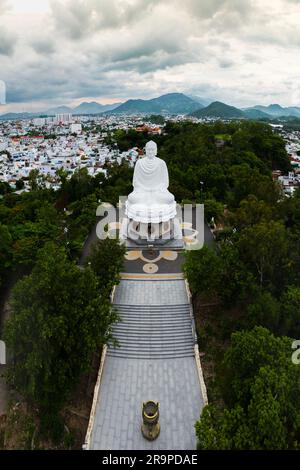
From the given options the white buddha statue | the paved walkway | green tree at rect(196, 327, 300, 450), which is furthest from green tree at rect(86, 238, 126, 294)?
green tree at rect(196, 327, 300, 450)

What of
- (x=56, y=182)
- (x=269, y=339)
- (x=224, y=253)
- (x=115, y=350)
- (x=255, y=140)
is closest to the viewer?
(x=269, y=339)

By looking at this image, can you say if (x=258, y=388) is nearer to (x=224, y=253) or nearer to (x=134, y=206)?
(x=224, y=253)

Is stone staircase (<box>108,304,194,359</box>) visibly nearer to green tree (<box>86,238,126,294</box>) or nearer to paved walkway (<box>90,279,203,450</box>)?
paved walkway (<box>90,279,203,450</box>)

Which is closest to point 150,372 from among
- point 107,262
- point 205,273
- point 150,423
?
point 150,423

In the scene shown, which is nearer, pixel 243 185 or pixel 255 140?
pixel 243 185

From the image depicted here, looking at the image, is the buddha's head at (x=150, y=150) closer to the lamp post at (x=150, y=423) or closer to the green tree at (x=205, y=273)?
the green tree at (x=205, y=273)
